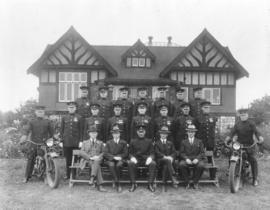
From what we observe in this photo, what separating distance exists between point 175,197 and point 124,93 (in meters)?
3.33

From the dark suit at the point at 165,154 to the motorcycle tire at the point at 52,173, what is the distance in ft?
7.18

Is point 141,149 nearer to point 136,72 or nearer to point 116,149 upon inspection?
point 116,149

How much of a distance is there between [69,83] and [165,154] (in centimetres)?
1149

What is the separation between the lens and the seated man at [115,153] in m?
7.37

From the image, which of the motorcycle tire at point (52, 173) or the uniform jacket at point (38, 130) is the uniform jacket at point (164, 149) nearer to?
the motorcycle tire at point (52, 173)

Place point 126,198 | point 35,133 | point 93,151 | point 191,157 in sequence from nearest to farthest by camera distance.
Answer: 1. point 126,198
2. point 191,157
3. point 93,151
4. point 35,133

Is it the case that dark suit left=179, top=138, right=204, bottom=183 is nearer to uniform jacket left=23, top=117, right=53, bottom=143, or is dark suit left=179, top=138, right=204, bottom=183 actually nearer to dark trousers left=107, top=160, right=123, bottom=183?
dark trousers left=107, top=160, right=123, bottom=183

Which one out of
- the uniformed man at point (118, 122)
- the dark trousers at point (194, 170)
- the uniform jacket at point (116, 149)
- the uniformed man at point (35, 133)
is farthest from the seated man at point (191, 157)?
the uniformed man at point (35, 133)

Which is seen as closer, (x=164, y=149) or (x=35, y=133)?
→ (x=164, y=149)

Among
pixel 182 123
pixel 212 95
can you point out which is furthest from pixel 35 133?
pixel 212 95

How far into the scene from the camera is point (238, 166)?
7379 mm

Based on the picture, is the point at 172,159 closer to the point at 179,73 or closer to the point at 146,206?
the point at 146,206

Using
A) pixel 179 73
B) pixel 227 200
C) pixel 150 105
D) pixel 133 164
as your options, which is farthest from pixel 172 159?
pixel 179 73

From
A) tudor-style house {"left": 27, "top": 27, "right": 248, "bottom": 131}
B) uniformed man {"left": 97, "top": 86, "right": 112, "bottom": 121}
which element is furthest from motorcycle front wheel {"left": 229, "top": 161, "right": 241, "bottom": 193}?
tudor-style house {"left": 27, "top": 27, "right": 248, "bottom": 131}
